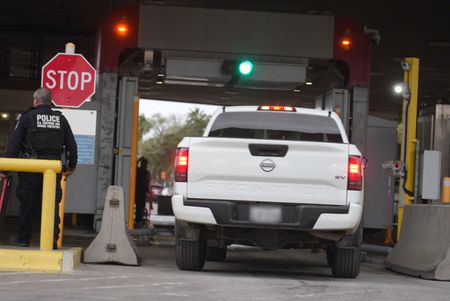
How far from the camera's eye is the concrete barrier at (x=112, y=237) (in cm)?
978

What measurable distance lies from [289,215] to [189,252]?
4.70 ft

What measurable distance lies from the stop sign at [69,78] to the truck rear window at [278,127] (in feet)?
5.95

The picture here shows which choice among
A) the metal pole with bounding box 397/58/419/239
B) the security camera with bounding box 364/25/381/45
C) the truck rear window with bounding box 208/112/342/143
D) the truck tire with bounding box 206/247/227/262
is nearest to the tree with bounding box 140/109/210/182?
the security camera with bounding box 364/25/381/45

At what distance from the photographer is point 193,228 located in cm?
934

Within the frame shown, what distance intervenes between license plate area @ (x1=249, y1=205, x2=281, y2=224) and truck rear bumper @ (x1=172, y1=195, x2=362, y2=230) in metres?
0.02

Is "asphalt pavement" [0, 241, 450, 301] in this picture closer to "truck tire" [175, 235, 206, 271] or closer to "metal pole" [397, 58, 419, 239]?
"truck tire" [175, 235, 206, 271]

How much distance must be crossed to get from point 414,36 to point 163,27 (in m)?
8.44

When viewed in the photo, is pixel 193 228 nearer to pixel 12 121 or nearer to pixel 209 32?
pixel 209 32

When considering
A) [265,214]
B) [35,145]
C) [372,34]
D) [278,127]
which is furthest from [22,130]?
[372,34]

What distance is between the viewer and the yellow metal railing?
847 cm

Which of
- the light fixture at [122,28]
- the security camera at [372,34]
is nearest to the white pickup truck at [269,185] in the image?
the light fixture at [122,28]

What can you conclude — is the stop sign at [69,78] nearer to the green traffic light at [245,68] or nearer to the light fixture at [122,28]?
the light fixture at [122,28]

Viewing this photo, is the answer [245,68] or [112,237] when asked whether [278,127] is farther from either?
[245,68]

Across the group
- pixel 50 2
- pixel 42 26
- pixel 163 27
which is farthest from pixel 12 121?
pixel 163 27
